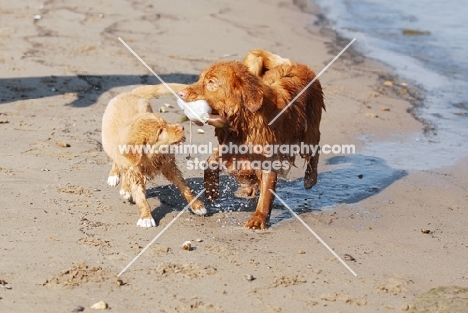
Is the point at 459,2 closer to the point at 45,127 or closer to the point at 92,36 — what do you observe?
the point at 92,36

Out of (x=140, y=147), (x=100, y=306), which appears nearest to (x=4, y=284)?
(x=100, y=306)

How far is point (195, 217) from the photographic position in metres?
6.21

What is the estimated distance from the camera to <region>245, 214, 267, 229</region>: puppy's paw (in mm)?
5957

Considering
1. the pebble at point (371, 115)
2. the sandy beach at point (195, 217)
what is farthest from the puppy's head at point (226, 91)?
the pebble at point (371, 115)

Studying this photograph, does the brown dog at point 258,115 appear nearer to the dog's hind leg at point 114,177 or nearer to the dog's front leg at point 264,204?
the dog's front leg at point 264,204

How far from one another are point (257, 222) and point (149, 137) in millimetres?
1081

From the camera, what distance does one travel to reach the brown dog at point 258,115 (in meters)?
5.55

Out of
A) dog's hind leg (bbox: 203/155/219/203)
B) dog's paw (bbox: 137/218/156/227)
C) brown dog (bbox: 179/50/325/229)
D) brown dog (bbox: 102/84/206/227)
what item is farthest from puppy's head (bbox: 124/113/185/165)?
dog's hind leg (bbox: 203/155/219/203)

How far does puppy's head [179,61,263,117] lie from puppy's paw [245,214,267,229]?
36.0 inches

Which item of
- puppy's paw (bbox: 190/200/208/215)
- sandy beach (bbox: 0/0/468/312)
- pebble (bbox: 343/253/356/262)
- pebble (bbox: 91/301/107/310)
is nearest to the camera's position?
pebble (bbox: 91/301/107/310)

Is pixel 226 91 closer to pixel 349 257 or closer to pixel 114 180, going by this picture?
pixel 349 257

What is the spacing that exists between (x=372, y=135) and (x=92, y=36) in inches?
199

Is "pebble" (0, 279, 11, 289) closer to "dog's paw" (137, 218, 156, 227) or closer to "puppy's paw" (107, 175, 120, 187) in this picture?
"dog's paw" (137, 218, 156, 227)

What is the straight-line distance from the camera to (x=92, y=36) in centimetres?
1170
